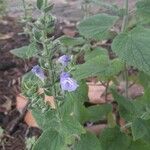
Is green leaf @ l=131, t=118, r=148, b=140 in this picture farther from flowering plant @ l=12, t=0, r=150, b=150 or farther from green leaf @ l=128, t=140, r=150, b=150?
green leaf @ l=128, t=140, r=150, b=150

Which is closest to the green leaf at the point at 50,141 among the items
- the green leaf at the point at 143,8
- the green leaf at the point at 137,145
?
the green leaf at the point at 137,145

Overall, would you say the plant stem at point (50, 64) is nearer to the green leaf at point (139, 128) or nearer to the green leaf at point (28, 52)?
the green leaf at point (28, 52)

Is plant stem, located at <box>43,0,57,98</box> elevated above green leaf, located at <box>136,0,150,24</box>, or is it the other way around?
green leaf, located at <box>136,0,150,24</box>

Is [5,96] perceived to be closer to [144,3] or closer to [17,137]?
[17,137]

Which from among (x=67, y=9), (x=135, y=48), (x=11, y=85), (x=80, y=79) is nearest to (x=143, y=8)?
A: (x=135, y=48)

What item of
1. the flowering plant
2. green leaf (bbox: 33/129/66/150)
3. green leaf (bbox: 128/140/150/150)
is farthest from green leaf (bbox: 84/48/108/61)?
green leaf (bbox: 33/129/66/150)

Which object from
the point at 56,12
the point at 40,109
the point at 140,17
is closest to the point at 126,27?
the point at 140,17
